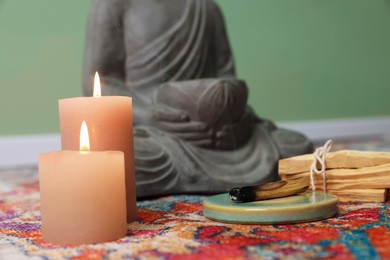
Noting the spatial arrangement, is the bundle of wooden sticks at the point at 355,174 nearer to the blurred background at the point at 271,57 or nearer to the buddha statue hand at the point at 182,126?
the buddha statue hand at the point at 182,126

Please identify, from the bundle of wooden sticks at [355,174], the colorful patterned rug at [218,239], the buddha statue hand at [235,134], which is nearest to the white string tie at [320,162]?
the bundle of wooden sticks at [355,174]

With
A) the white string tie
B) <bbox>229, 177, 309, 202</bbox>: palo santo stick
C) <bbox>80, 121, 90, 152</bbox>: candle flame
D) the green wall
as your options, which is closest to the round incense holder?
<bbox>229, 177, 309, 202</bbox>: palo santo stick

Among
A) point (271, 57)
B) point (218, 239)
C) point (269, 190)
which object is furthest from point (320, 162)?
point (271, 57)

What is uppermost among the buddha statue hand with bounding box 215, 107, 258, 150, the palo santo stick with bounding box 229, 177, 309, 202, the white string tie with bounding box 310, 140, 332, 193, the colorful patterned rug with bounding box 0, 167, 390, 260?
the buddha statue hand with bounding box 215, 107, 258, 150

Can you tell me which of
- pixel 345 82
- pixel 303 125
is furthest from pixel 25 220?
pixel 345 82

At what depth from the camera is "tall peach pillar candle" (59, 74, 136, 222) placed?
3.81 feet

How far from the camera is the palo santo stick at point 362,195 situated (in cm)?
141

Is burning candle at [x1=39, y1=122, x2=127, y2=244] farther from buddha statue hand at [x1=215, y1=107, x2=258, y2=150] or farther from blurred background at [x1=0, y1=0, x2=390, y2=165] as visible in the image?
blurred background at [x1=0, y1=0, x2=390, y2=165]

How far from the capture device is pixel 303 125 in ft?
12.1

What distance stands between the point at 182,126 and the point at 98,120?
71 centimetres

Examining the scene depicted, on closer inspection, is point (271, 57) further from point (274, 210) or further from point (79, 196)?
point (79, 196)

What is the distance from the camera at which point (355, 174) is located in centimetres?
142

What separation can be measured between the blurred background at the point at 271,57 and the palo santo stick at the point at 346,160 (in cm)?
194

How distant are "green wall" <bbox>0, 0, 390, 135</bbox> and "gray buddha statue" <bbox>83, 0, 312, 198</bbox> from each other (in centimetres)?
116
